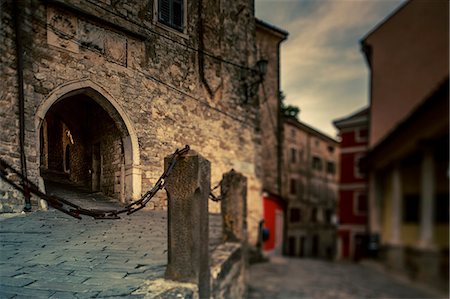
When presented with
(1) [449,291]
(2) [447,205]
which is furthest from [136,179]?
(1) [449,291]

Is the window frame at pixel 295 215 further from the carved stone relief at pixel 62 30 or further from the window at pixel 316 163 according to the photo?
the carved stone relief at pixel 62 30

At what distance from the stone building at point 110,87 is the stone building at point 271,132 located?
22.8 inches

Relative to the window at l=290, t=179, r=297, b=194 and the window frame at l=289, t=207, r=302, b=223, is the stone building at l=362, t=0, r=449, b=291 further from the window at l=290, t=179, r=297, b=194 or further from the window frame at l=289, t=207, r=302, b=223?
the window frame at l=289, t=207, r=302, b=223

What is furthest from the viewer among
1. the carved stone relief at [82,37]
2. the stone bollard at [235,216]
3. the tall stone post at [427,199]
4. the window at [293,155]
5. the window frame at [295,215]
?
the window frame at [295,215]

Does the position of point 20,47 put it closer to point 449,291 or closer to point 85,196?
point 85,196

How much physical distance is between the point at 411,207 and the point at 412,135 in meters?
0.81

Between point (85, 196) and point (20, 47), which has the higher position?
point (20, 47)

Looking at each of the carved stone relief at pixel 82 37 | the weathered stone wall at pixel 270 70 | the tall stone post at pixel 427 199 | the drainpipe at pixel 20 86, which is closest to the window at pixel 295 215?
the weathered stone wall at pixel 270 70

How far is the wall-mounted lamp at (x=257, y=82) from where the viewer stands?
2137 mm

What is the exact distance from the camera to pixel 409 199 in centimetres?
294

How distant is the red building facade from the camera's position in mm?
3270

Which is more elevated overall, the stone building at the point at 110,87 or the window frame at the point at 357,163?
the stone building at the point at 110,87

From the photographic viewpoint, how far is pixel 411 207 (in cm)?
294

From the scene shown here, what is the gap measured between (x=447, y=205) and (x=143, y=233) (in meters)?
2.69
